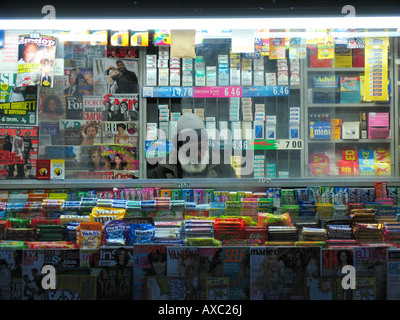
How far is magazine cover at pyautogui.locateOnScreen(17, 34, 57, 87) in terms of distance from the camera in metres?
4.39

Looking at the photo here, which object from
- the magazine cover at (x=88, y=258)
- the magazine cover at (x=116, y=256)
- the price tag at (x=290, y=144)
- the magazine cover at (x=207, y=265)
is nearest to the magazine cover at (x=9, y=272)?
Result: the magazine cover at (x=88, y=258)

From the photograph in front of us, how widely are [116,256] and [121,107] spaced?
7.77 feet

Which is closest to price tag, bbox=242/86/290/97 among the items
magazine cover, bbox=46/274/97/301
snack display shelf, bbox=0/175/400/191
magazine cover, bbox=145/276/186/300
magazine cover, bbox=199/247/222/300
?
snack display shelf, bbox=0/175/400/191

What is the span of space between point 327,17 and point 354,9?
19cm

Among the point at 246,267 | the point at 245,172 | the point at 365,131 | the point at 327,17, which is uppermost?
the point at 327,17

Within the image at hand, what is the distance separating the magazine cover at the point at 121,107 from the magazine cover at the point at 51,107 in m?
0.41

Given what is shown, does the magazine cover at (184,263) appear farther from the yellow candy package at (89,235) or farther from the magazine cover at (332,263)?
the magazine cover at (332,263)

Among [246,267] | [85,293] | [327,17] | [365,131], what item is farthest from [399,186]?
[85,293]

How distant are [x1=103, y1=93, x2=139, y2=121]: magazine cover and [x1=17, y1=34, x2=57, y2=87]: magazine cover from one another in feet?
1.91

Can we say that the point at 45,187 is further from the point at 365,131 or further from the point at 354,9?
the point at 365,131

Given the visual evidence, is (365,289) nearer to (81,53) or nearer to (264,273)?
(264,273)

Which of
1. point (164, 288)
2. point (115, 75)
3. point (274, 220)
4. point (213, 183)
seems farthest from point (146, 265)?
point (115, 75)

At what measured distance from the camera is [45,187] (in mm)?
4418

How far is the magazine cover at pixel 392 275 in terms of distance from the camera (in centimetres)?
295
